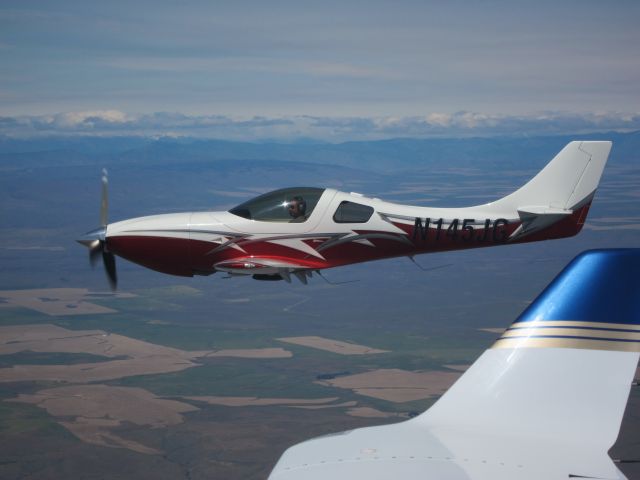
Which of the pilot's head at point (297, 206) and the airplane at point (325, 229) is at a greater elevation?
the pilot's head at point (297, 206)

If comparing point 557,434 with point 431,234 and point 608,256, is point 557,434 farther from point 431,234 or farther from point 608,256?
point 431,234

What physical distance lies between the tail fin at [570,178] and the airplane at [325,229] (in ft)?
0.10

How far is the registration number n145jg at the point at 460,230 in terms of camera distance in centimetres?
2461

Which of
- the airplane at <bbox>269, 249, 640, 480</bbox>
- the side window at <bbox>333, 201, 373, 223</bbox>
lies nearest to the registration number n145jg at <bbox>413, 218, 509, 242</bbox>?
the side window at <bbox>333, 201, 373, 223</bbox>

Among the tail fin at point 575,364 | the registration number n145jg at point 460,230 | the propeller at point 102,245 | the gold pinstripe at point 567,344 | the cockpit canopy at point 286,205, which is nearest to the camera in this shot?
the tail fin at point 575,364

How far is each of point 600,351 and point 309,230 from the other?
35.1 feet

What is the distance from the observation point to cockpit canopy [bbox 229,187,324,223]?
76.0 ft

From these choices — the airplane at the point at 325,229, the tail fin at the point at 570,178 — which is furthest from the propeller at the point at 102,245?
the tail fin at the point at 570,178

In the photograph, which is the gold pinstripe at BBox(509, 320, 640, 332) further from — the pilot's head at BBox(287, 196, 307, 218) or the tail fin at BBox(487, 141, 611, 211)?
the tail fin at BBox(487, 141, 611, 211)

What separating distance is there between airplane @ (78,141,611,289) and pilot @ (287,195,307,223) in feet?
0.09

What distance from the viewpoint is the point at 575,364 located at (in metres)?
14.2

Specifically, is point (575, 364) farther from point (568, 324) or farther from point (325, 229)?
point (325, 229)

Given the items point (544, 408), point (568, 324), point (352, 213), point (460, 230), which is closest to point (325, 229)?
point (352, 213)

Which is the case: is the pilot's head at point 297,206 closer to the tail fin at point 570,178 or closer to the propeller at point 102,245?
the propeller at point 102,245
